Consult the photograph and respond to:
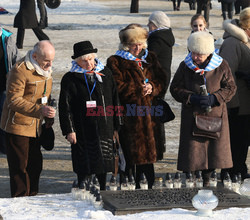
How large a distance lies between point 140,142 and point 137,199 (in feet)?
4.58

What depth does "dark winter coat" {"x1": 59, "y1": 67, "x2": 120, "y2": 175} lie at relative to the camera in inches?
307

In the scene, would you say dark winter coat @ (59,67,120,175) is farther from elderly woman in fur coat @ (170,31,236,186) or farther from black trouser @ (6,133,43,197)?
elderly woman in fur coat @ (170,31,236,186)

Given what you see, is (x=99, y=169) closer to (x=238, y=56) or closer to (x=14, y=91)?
(x=14, y=91)

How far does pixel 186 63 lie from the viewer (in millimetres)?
8086

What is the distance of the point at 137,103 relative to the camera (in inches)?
326

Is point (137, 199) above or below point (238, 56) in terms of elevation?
below

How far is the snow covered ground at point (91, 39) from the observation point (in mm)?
6691

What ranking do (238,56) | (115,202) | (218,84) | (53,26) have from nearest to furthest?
(115,202)
(218,84)
(238,56)
(53,26)

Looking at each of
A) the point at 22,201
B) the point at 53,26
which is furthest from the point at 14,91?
the point at 53,26

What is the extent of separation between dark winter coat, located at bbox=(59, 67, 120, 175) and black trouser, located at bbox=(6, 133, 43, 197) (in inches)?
14.7

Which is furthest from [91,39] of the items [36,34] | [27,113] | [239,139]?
[27,113]

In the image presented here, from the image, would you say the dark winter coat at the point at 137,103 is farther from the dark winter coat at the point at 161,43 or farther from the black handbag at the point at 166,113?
the dark winter coat at the point at 161,43

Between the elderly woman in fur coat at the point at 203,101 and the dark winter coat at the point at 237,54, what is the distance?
626 millimetres

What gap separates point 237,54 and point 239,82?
31 cm
